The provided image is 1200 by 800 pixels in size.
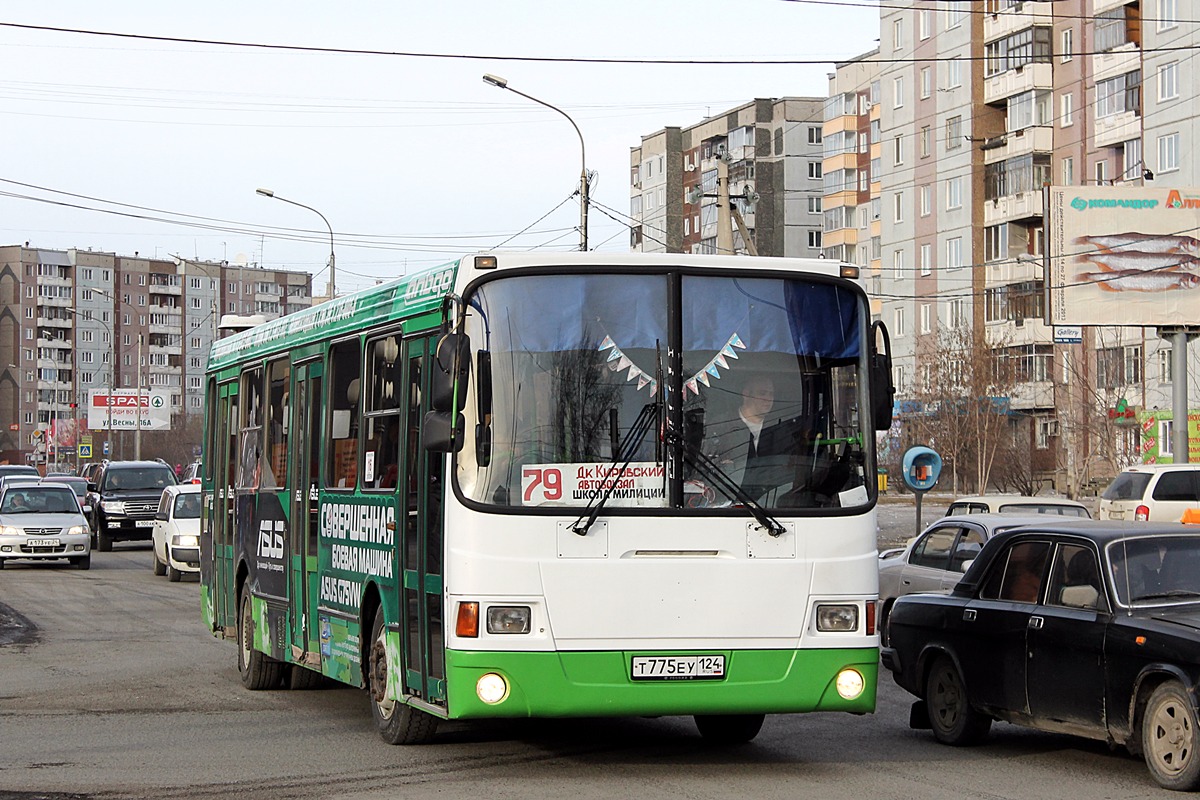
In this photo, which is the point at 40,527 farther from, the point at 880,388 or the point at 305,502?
the point at 880,388

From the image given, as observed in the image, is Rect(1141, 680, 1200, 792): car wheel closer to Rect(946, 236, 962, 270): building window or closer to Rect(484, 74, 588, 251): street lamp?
Rect(484, 74, 588, 251): street lamp

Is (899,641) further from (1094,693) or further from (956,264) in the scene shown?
(956,264)

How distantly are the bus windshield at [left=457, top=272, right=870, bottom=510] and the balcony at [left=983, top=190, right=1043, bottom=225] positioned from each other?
6326cm

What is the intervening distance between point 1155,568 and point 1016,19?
65.7m

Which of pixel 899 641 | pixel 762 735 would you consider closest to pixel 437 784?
pixel 762 735

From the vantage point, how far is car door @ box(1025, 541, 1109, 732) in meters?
9.94

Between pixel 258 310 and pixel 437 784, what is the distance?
169 meters

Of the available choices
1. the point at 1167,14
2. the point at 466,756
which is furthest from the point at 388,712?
the point at 1167,14

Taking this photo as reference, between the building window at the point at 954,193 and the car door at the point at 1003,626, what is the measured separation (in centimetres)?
6754

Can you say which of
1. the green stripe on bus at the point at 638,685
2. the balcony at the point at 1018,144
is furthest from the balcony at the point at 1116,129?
the green stripe on bus at the point at 638,685

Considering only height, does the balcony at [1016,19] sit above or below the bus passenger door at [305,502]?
above

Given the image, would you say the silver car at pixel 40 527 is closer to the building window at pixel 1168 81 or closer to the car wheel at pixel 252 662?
the car wheel at pixel 252 662

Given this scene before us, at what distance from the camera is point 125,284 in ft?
541

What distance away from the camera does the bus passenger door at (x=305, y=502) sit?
12763 mm
